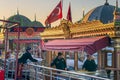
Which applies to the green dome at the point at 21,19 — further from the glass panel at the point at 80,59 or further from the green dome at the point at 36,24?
the glass panel at the point at 80,59

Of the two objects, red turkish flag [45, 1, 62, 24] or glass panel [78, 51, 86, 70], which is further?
red turkish flag [45, 1, 62, 24]

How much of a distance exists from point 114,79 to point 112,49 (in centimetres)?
113

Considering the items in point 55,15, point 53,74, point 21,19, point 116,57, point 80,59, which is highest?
point 21,19

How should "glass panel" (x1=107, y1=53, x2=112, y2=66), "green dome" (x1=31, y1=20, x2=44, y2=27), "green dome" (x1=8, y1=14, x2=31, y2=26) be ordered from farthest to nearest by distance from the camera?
"green dome" (x1=31, y1=20, x2=44, y2=27) → "green dome" (x1=8, y1=14, x2=31, y2=26) → "glass panel" (x1=107, y1=53, x2=112, y2=66)

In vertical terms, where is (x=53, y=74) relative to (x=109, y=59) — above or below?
below

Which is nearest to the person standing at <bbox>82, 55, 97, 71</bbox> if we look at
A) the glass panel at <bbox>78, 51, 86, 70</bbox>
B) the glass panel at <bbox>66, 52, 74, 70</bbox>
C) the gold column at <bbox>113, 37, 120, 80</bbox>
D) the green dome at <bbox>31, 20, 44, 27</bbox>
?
the gold column at <bbox>113, 37, 120, 80</bbox>

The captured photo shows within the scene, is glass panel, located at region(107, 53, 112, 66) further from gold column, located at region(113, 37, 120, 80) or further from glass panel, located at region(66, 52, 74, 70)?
glass panel, located at region(66, 52, 74, 70)

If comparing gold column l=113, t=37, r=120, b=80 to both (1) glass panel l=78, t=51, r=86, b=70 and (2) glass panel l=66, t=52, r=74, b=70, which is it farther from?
(2) glass panel l=66, t=52, r=74, b=70

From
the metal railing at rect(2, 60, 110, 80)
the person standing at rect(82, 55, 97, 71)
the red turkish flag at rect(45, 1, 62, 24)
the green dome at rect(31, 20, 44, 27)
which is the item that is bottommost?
the metal railing at rect(2, 60, 110, 80)

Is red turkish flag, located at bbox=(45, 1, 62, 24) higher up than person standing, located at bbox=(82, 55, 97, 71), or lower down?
higher up

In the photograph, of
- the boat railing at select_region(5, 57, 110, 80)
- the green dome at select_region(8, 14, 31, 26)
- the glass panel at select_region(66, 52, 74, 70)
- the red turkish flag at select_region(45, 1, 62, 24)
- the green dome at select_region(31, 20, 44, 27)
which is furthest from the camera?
the green dome at select_region(31, 20, 44, 27)

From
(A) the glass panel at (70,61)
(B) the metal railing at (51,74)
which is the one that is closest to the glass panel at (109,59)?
(B) the metal railing at (51,74)

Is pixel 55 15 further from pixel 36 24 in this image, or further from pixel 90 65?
pixel 36 24

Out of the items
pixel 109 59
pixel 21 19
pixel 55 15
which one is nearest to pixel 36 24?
pixel 21 19
